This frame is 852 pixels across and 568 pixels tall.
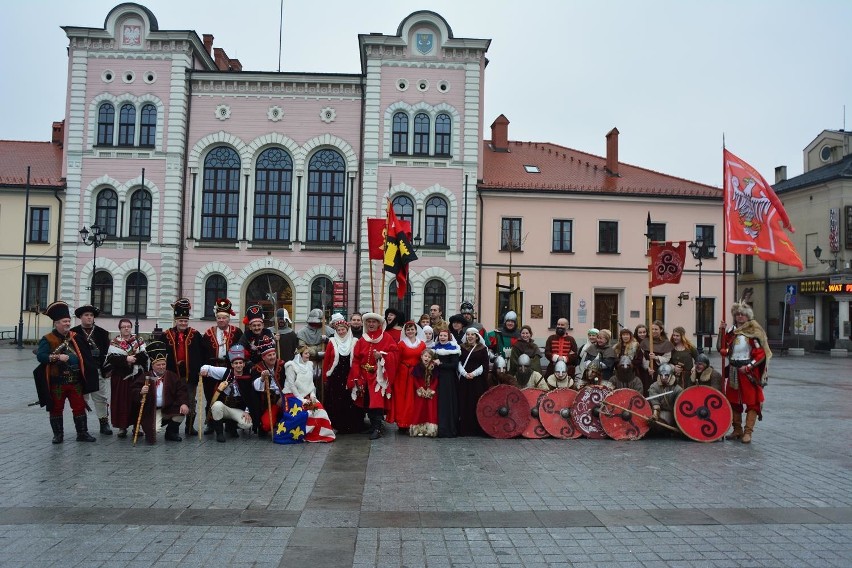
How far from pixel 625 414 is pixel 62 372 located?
8097mm

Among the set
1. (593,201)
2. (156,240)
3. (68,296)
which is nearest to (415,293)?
(593,201)

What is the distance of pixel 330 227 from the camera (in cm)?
3378

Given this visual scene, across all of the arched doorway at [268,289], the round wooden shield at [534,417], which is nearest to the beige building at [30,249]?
the arched doorway at [268,289]

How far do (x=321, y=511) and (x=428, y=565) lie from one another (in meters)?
1.68

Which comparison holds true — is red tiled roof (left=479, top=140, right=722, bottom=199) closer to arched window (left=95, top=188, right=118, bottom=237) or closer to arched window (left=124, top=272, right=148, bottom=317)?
arched window (left=124, top=272, right=148, bottom=317)

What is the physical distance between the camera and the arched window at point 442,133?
1321 inches

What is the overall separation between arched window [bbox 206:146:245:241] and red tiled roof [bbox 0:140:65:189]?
6.86 meters

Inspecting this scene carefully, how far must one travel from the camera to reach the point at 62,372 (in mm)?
9812

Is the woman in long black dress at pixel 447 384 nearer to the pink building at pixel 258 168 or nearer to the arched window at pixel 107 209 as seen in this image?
the pink building at pixel 258 168

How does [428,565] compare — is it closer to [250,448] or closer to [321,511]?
[321,511]

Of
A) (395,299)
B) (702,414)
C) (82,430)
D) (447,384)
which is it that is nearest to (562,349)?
(447,384)

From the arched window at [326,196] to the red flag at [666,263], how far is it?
2223cm

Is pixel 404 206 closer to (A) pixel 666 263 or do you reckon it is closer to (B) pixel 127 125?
(B) pixel 127 125

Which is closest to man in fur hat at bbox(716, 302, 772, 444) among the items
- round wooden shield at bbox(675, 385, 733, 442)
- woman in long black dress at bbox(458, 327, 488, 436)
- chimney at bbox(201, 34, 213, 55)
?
round wooden shield at bbox(675, 385, 733, 442)
